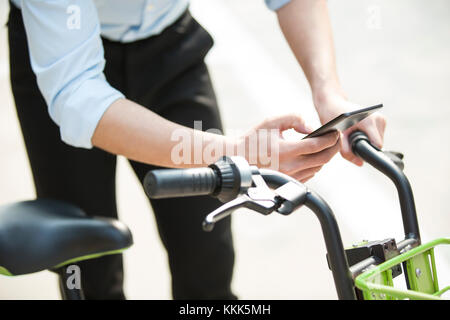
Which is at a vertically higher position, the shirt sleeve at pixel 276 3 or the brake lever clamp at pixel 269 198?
the shirt sleeve at pixel 276 3

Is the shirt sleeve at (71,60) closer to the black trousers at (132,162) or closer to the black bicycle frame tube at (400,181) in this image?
the black trousers at (132,162)

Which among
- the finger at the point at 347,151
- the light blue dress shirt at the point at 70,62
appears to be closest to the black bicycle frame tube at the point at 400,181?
the finger at the point at 347,151

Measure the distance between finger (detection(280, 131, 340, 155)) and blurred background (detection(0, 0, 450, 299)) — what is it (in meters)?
0.28

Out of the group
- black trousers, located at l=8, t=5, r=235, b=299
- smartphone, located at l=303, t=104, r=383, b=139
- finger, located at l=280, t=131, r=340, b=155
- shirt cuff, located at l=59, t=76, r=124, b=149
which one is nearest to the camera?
smartphone, located at l=303, t=104, r=383, b=139

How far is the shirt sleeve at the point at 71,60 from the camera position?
111 centimetres

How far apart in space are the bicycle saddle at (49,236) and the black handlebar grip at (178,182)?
15.1 inches

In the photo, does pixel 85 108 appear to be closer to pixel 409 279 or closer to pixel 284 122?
pixel 284 122

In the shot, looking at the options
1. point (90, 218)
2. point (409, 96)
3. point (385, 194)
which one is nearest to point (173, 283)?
point (90, 218)

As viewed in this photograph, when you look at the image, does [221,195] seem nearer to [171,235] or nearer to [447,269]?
[447,269]

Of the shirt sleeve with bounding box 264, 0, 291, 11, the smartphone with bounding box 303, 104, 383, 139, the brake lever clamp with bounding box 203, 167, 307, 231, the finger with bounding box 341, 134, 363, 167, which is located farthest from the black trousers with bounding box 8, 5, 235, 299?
the brake lever clamp with bounding box 203, 167, 307, 231

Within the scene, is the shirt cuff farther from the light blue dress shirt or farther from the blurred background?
the blurred background

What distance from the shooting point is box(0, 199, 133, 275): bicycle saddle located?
1.04 m

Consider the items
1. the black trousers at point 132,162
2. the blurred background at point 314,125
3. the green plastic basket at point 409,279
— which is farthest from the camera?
the blurred background at point 314,125
